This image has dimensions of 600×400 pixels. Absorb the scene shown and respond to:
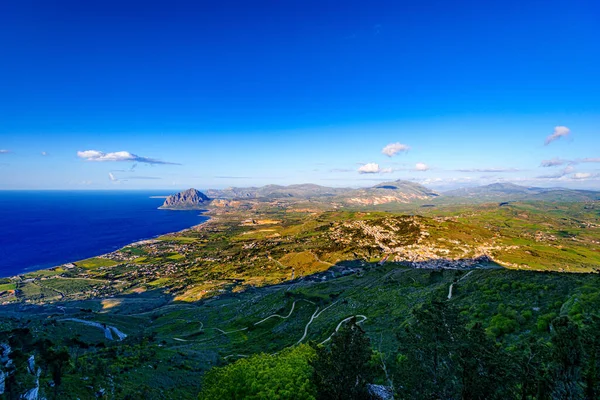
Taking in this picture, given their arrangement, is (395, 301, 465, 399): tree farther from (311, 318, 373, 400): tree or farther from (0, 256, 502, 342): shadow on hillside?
(0, 256, 502, 342): shadow on hillside

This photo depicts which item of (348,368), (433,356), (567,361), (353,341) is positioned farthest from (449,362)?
(348,368)

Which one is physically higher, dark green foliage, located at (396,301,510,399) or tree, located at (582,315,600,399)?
tree, located at (582,315,600,399)

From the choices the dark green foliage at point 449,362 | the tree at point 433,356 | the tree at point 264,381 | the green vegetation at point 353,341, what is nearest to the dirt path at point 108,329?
the green vegetation at point 353,341

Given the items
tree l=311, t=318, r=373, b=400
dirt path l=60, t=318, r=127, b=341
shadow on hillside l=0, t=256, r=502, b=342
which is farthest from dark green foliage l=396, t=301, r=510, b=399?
shadow on hillside l=0, t=256, r=502, b=342

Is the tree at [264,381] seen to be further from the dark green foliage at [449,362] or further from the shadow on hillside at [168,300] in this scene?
the shadow on hillside at [168,300]

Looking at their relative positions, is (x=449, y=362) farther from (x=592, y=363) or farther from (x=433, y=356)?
(x=592, y=363)
